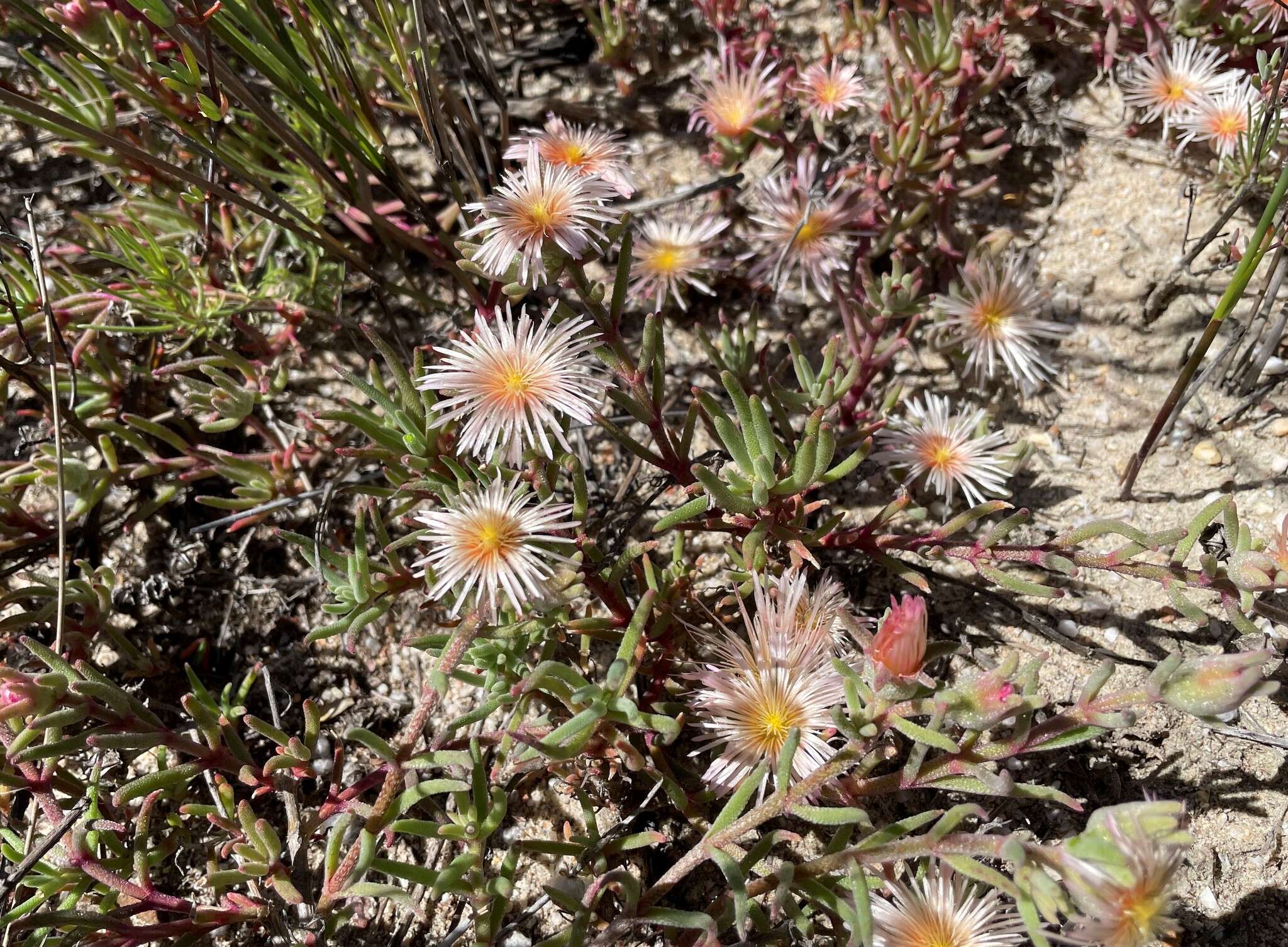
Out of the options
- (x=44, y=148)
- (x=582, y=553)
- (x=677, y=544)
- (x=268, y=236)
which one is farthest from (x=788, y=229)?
(x=44, y=148)

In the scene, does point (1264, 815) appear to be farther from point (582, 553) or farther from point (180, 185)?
point (180, 185)

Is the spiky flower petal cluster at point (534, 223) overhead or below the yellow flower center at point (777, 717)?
overhead

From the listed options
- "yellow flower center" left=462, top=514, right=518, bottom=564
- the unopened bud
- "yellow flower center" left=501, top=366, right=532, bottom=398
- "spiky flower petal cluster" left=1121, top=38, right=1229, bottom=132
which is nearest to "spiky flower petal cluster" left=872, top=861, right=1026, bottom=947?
the unopened bud

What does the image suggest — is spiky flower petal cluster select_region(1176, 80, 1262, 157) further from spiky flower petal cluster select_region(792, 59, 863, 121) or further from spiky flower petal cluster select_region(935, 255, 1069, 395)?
spiky flower petal cluster select_region(792, 59, 863, 121)

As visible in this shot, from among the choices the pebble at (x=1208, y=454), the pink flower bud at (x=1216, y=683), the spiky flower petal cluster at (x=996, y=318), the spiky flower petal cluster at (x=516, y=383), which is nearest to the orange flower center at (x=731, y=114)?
the spiky flower petal cluster at (x=996, y=318)

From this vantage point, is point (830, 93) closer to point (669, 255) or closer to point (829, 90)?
point (829, 90)

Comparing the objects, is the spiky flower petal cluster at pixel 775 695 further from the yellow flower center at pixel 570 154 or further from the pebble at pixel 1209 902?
the yellow flower center at pixel 570 154

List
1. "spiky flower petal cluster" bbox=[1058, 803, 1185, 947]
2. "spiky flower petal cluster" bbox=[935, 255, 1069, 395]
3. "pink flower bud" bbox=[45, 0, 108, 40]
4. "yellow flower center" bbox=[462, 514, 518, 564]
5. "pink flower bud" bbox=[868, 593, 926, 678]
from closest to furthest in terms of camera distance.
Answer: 1. "spiky flower petal cluster" bbox=[1058, 803, 1185, 947]
2. "pink flower bud" bbox=[868, 593, 926, 678]
3. "yellow flower center" bbox=[462, 514, 518, 564]
4. "pink flower bud" bbox=[45, 0, 108, 40]
5. "spiky flower petal cluster" bbox=[935, 255, 1069, 395]
